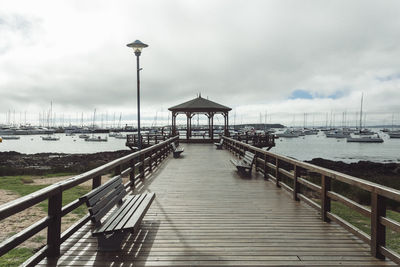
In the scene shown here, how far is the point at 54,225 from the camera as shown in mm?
3018

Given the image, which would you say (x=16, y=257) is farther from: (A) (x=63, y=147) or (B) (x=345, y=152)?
(A) (x=63, y=147)

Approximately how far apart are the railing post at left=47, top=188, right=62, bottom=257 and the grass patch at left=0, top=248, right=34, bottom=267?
3.14 meters

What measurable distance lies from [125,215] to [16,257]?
376cm

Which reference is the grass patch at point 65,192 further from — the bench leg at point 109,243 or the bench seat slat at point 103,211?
the bench leg at point 109,243

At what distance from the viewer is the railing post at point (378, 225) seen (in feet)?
10.2

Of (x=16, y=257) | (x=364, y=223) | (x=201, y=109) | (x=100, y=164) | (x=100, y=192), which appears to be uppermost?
(x=201, y=109)

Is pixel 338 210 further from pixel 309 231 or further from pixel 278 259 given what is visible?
pixel 278 259

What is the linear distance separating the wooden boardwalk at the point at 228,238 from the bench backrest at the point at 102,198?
0.48 meters

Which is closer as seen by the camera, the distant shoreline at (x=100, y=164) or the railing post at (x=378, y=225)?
the railing post at (x=378, y=225)

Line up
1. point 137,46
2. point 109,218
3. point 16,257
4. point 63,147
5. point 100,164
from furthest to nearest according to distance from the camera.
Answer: point 63,147 < point 100,164 < point 137,46 < point 16,257 < point 109,218

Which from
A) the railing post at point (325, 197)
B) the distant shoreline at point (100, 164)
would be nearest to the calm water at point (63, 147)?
the distant shoreline at point (100, 164)

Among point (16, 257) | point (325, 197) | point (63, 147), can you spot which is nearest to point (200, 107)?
point (16, 257)

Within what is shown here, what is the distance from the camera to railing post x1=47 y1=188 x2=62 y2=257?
9.71 ft

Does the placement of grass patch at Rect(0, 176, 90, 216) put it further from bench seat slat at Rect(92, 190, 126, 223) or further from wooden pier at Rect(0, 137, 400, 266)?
bench seat slat at Rect(92, 190, 126, 223)
